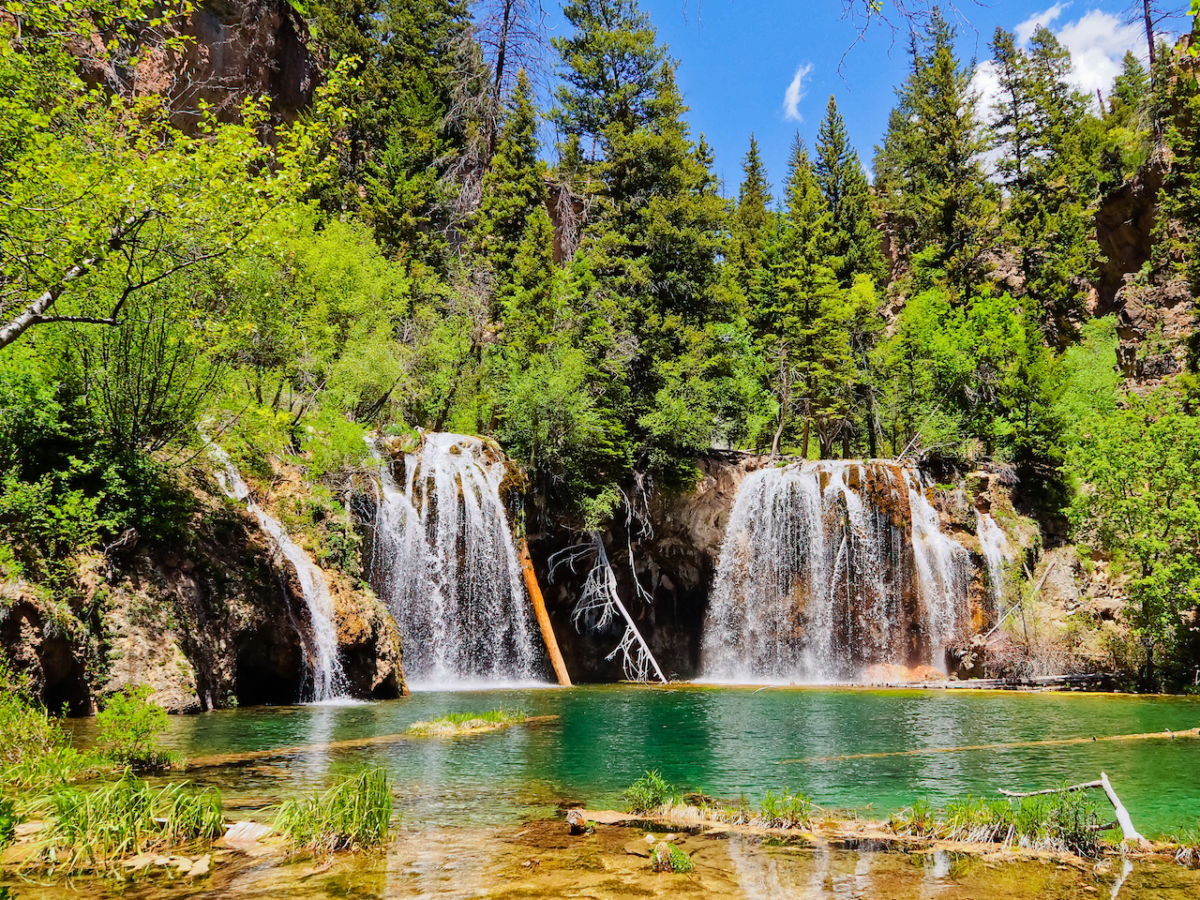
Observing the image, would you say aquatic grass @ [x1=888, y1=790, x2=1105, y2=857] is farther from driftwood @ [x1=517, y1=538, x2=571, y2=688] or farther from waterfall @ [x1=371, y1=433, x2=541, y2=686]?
waterfall @ [x1=371, y1=433, x2=541, y2=686]

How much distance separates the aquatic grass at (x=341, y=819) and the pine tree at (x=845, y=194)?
3830 cm

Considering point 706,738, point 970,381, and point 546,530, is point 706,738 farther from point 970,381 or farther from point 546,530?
point 970,381

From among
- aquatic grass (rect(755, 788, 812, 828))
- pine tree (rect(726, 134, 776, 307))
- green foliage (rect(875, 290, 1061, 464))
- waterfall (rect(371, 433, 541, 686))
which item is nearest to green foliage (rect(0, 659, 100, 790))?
aquatic grass (rect(755, 788, 812, 828))

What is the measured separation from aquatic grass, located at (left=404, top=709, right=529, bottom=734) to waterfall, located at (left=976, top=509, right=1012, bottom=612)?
18578 mm

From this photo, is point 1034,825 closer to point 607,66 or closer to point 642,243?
point 642,243

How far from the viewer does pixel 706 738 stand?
38.9 feet

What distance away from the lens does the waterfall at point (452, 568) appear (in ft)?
66.9

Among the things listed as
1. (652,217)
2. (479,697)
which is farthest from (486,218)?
(479,697)

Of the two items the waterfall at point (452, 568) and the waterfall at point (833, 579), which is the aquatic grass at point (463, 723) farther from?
the waterfall at point (833, 579)

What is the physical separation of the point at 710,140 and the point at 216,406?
120 ft

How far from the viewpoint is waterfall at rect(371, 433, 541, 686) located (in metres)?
20.4

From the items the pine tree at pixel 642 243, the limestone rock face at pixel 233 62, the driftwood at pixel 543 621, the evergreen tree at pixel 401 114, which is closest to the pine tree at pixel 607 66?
the pine tree at pixel 642 243

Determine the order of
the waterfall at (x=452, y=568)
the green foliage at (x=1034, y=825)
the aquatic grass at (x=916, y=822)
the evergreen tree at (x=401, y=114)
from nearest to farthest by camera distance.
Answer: the green foliage at (x=1034, y=825) < the aquatic grass at (x=916, y=822) < the waterfall at (x=452, y=568) < the evergreen tree at (x=401, y=114)

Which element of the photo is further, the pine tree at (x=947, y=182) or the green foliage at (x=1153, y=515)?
the pine tree at (x=947, y=182)
